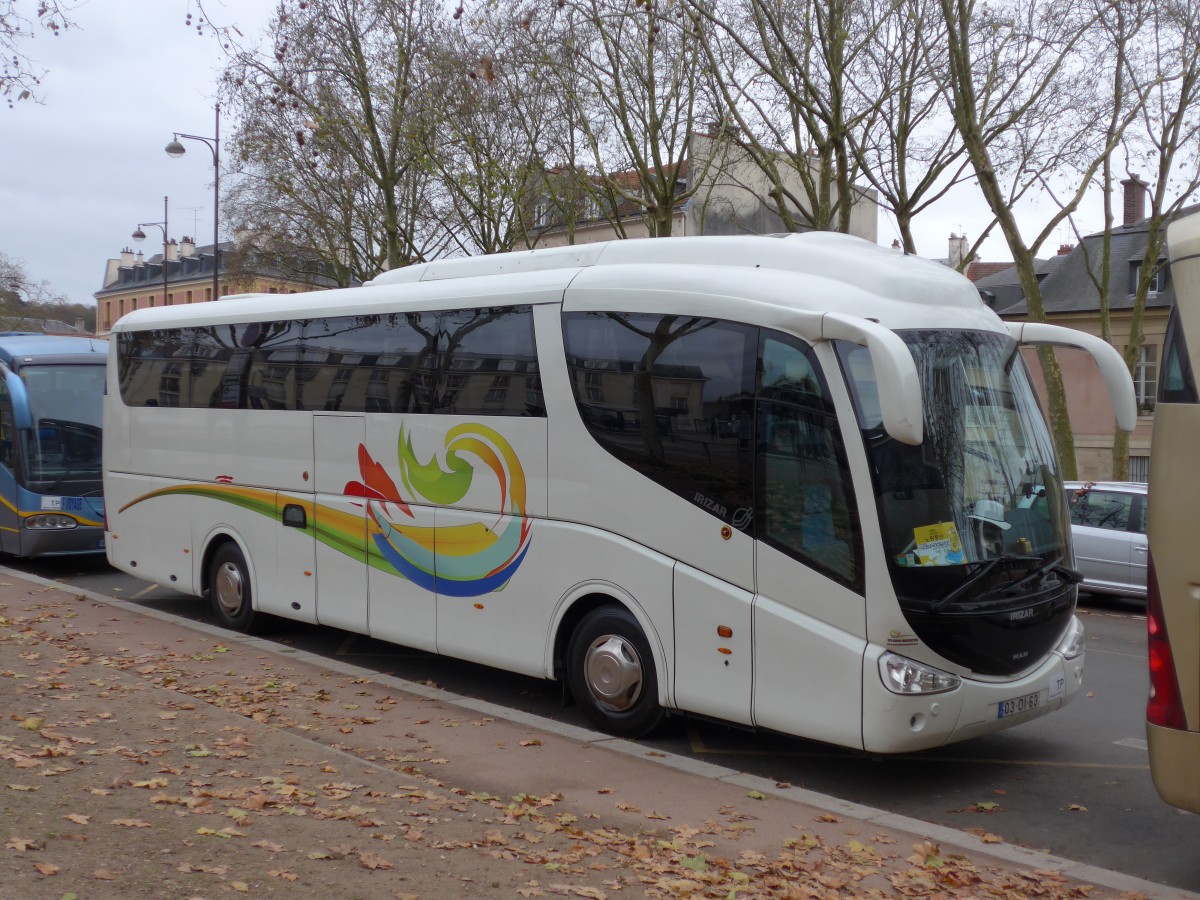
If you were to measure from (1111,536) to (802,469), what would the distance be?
1053 cm

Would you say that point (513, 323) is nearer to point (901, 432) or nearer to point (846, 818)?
point (901, 432)

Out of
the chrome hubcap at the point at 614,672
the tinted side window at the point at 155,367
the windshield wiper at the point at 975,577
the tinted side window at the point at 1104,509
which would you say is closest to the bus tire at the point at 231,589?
the tinted side window at the point at 155,367

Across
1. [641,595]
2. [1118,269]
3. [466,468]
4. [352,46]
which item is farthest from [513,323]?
[1118,269]

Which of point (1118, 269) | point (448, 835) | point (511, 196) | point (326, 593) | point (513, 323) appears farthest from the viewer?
point (1118, 269)

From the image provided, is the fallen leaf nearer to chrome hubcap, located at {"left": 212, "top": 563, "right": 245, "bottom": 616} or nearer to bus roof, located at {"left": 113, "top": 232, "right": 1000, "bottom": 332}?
bus roof, located at {"left": 113, "top": 232, "right": 1000, "bottom": 332}

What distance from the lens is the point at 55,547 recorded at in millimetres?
17141

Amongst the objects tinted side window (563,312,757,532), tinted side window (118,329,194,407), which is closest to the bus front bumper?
tinted side window (118,329,194,407)

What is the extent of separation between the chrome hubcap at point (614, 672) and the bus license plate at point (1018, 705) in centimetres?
235

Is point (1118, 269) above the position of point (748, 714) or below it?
above

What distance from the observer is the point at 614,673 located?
8.45 meters

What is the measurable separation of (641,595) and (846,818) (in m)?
2.10

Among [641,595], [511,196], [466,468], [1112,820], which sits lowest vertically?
[1112,820]

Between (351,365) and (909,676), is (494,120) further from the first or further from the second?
(909,676)

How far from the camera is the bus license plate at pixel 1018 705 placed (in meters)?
7.35
